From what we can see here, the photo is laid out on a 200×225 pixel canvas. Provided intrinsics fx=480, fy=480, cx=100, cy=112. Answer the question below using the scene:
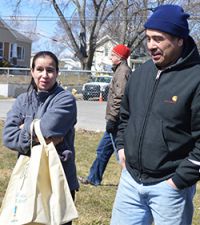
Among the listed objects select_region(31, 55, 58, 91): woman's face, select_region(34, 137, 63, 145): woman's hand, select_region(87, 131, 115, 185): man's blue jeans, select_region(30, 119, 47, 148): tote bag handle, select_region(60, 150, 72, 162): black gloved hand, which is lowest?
select_region(87, 131, 115, 185): man's blue jeans

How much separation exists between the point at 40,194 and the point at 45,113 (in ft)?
1.89

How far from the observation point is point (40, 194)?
10.3 feet

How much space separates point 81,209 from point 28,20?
1556 inches

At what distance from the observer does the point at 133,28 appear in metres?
42.1

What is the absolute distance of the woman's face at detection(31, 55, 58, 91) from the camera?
11.1 ft

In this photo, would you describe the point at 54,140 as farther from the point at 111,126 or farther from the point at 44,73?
the point at 111,126

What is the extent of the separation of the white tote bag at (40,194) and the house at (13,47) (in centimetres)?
4333

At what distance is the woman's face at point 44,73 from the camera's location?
340 centimetres

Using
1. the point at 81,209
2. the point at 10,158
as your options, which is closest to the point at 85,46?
the point at 10,158

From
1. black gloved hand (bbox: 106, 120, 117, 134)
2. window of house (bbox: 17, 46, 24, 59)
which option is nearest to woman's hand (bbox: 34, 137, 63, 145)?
black gloved hand (bbox: 106, 120, 117, 134)

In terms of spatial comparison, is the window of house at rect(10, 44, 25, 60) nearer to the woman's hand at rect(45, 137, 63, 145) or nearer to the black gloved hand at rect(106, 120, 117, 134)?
the black gloved hand at rect(106, 120, 117, 134)

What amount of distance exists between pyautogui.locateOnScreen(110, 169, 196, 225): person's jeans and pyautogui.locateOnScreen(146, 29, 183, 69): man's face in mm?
721

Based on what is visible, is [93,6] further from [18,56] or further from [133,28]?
[18,56]

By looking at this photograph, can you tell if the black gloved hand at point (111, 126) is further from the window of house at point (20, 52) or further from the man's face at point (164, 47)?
the window of house at point (20, 52)
